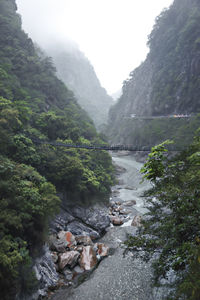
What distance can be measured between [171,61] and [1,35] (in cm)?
2851

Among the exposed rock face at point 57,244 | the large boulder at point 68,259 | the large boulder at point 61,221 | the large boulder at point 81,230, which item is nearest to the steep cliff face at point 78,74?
the large boulder at point 61,221

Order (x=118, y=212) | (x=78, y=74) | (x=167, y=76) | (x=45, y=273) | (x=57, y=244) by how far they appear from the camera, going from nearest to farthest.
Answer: (x=45, y=273)
(x=57, y=244)
(x=118, y=212)
(x=167, y=76)
(x=78, y=74)

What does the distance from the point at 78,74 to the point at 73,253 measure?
10348 cm

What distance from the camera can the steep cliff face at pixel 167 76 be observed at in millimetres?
29594

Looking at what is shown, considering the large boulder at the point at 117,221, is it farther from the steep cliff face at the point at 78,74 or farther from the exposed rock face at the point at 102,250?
the steep cliff face at the point at 78,74

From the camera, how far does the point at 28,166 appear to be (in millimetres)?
10188

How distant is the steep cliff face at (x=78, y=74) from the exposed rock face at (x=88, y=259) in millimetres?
82768

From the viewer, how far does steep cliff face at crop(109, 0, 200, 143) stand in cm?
2959

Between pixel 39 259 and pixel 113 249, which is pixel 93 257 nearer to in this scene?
pixel 113 249

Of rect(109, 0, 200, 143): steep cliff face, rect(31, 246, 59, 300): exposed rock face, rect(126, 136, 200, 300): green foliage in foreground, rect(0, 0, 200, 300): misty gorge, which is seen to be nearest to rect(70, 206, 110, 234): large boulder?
rect(0, 0, 200, 300): misty gorge

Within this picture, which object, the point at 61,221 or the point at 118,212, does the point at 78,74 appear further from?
the point at 61,221

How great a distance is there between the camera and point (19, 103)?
15.1 m

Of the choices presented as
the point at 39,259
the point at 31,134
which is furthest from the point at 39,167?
the point at 39,259

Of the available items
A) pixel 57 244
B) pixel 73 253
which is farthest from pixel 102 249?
pixel 57 244
